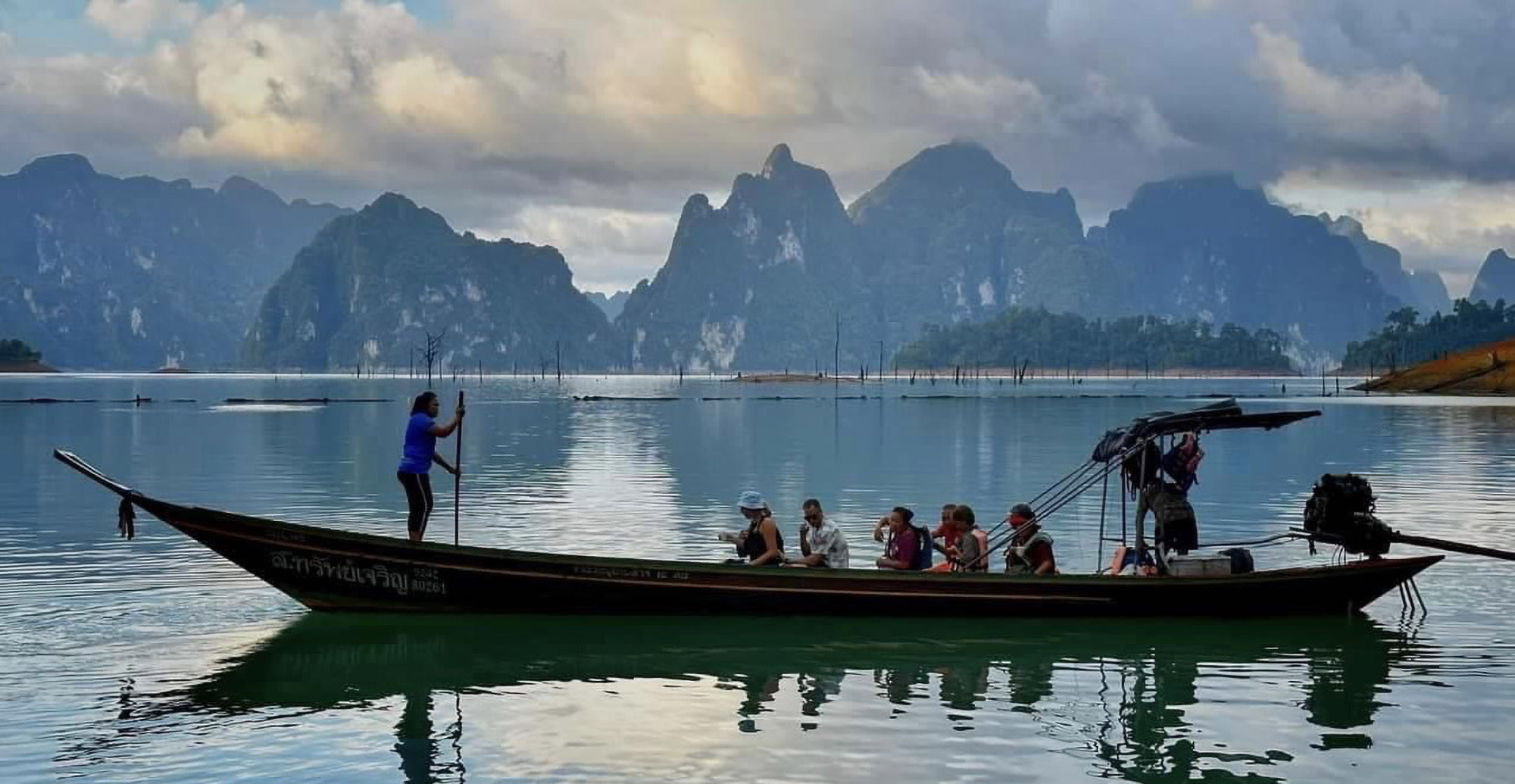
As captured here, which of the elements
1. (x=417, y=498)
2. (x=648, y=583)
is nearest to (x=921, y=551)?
(x=648, y=583)

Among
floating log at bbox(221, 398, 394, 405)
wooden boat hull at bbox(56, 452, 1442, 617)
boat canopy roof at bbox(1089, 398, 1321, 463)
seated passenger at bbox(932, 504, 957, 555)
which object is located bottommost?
wooden boat hull at bbox(56, 452, 1442, 617)

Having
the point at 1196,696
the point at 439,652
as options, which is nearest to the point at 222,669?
the point at 439,652

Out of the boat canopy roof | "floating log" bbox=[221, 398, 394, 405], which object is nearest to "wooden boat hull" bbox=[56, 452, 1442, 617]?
the boat canopy roof

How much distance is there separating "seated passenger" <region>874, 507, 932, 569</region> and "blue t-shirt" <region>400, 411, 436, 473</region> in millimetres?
6056

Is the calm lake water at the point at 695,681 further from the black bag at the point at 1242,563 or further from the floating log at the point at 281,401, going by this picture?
the floating log at the point at 281,401

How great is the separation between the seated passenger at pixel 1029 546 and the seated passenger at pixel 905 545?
1.15 m

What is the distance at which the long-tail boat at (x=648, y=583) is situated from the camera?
54.9 ft

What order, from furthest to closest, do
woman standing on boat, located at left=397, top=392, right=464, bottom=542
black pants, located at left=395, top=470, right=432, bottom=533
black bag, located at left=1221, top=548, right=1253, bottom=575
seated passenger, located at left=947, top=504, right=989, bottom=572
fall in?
seated passenger, located at left=947, top=504, right=989, bottom=572 < black bag, located at left=1221, top=548, right=1253, bottom=575 < black pants, located at left=395, top=470, right=432, bottom=533 < woman standing on boat, located at left=397, top=392, right=464, bottom=542

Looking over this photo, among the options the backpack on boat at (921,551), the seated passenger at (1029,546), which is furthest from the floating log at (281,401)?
the seated passenger at (1029,546)

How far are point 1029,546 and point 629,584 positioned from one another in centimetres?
528

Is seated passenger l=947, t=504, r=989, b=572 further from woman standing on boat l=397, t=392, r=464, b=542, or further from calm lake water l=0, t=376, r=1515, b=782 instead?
woman standing on boat l=397, t=392, r=464, b=542

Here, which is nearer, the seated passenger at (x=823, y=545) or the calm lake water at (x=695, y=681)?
the calm lake water at (x=695, y=681)

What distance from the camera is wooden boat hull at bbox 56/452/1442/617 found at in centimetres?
1672

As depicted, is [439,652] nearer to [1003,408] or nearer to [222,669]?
[222,669]
